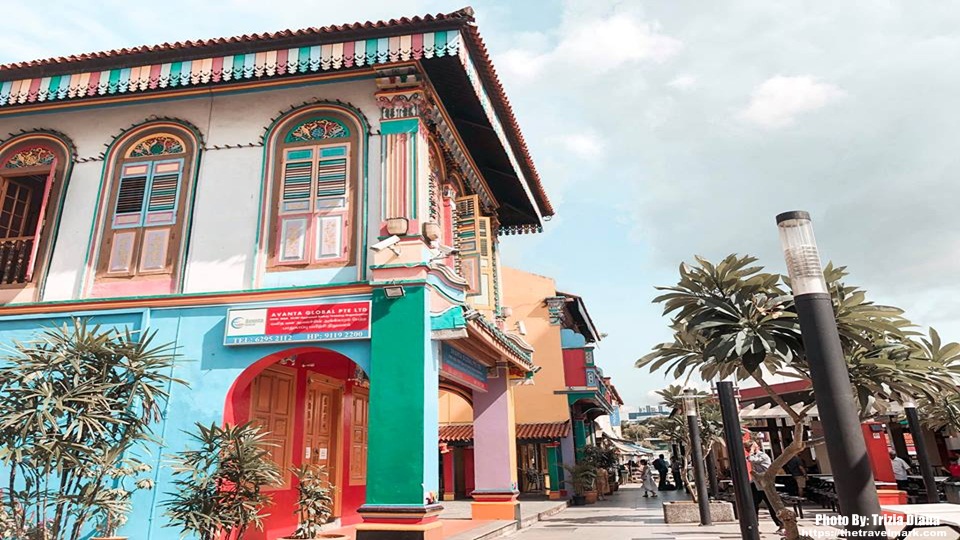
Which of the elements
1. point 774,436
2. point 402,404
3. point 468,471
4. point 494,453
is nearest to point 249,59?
point 402,404

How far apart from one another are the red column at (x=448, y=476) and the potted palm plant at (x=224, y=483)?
15.9 metres

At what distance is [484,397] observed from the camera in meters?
12.0

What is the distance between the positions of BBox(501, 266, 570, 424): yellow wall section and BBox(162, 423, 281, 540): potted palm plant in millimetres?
15751

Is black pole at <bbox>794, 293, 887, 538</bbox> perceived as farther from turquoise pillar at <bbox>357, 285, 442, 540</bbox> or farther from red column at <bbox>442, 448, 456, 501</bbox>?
red column at <bbox>442, 448, 456, 501</bbox>

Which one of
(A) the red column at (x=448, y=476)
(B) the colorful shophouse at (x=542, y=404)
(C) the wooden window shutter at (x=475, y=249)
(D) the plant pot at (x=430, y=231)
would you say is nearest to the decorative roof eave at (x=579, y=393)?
(B) the colorful shophouse at (x=542, y=404)

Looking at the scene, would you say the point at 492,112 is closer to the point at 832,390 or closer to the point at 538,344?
the point at 832,390

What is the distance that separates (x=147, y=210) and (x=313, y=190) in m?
2.78

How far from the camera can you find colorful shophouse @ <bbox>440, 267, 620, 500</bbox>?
886 inches

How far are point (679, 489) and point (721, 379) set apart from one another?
21626 mm

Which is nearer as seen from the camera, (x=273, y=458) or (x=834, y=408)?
(x=834, y=408)

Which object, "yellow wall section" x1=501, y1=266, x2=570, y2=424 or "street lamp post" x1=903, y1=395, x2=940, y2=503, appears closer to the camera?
"street lamp post" x1=903, y1=395, x2=940, y2=503

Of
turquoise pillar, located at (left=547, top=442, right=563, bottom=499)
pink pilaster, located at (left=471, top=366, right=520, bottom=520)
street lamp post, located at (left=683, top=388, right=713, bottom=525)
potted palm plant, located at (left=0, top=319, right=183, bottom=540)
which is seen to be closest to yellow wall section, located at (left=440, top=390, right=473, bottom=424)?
turquoise pillar, located at (left=547, top=442, right=563, bottom=499)

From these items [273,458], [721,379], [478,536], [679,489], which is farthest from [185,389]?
[679,489]

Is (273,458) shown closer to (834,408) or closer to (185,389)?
(185,389)
